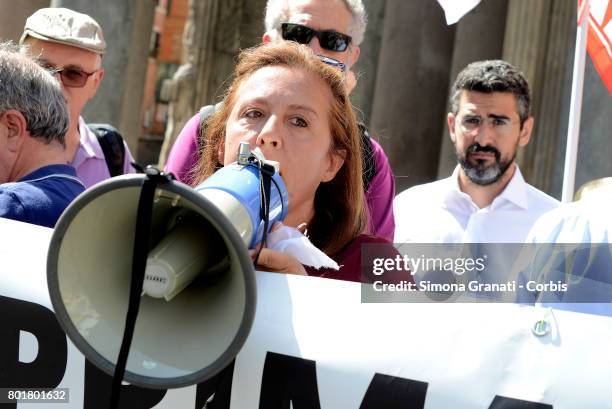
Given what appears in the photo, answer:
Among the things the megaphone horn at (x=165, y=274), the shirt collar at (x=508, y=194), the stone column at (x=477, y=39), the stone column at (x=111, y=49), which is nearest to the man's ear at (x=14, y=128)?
the megaphone horn at (x=165, y=274)

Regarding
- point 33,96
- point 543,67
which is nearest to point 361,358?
point 33,96

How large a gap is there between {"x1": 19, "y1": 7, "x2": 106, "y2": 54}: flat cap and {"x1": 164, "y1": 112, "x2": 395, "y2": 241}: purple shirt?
0.79 metres

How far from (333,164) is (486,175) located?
1.76 metres

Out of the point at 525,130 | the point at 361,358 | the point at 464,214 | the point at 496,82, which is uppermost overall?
the point at 496,82

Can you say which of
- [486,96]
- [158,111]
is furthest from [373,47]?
[158,111]

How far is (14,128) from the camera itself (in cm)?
291

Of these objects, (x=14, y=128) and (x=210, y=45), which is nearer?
(x=14, y=128)

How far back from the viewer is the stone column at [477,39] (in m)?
8.15

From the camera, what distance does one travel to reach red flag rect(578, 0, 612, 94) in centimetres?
409

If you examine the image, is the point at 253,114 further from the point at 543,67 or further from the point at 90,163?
the point at 543,67

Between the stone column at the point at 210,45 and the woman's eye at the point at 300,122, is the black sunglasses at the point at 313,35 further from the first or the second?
the stone column at the point at 210,45

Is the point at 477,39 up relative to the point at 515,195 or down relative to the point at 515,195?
up

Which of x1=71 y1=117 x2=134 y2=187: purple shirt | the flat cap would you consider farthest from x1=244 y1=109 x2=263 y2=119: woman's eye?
the flat cap

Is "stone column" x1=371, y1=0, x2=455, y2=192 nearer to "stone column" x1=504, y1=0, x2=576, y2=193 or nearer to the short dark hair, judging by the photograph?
"stone column" x1=504, y1=0, x2=576, y2=193
